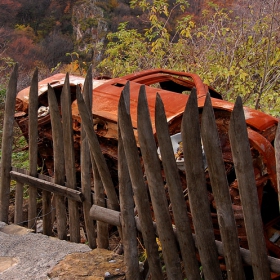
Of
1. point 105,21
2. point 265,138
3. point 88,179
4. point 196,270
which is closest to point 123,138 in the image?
point 88,179

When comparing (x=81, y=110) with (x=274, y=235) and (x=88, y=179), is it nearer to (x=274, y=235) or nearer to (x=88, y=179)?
(x=88, y=179)

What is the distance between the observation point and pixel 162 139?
2645 mm

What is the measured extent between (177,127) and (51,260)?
1603mm

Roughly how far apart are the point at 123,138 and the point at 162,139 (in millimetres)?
349

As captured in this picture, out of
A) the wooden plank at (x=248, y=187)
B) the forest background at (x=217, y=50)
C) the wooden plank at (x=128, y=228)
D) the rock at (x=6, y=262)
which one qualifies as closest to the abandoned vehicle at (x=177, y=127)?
the wooden plank at (x=128, y=228)

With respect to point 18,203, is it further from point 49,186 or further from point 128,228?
point 128,228

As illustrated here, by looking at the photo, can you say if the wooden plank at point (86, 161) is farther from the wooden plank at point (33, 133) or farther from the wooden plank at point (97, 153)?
the wooden plank at point (33, 133)

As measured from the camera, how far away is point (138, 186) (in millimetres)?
2900

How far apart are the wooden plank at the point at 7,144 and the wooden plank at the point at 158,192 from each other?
68.9 inches

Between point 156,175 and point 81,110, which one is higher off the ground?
point 81,110

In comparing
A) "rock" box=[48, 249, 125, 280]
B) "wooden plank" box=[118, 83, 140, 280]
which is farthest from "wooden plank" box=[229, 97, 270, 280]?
"rock" box=[48, 249, 125, 280]

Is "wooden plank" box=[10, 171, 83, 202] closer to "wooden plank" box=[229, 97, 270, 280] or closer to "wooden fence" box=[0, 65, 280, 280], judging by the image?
"wooden fence" box=[0, 65, 280, 280]

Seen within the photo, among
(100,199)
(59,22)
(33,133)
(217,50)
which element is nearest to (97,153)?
(100,199)

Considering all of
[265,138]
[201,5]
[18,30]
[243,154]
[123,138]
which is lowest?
[18,30]
